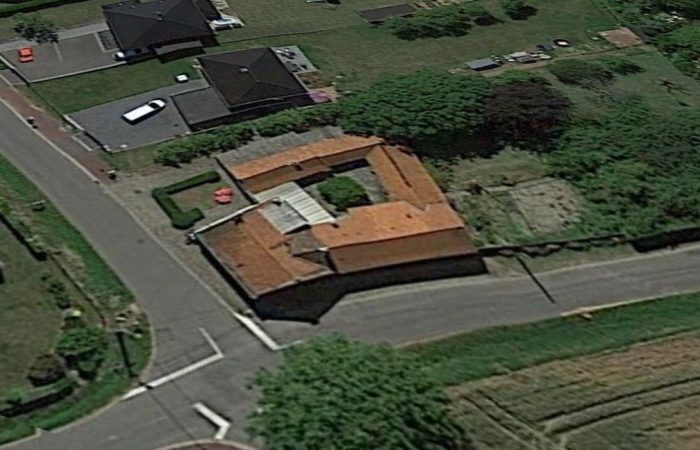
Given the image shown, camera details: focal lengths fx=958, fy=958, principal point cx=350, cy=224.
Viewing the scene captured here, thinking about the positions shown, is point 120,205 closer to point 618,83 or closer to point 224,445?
point 224,445

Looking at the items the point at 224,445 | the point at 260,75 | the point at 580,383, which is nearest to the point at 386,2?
the point at 260,75

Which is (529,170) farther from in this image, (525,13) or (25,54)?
(25,54)

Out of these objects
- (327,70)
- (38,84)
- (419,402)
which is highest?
(38,84)

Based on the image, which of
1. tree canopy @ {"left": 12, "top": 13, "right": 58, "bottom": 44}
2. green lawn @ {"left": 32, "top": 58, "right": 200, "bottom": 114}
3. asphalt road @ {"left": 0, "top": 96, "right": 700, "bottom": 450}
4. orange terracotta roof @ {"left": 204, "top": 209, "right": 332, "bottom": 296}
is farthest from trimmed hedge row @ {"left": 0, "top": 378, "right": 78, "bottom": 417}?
tree canopy @ {"left": 12, "top": 13, "right": 58, "bottom": 44}

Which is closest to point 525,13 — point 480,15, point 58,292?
point 480,15

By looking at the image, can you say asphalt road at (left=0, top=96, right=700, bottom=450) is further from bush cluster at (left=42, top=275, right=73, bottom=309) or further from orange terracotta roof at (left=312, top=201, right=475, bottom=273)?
bush cluster at (left=42, top=275, right=73, bottom=309)

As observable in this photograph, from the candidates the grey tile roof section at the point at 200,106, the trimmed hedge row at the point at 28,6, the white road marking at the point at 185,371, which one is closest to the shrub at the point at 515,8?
the grey tile roof section at the point at 200,106

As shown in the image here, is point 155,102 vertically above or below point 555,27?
above
